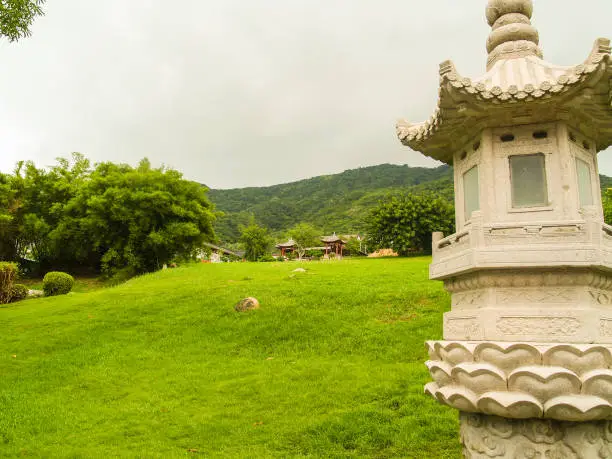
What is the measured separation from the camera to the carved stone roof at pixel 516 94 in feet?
14.4

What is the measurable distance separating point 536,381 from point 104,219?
31.4 meters

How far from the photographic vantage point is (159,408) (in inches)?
390

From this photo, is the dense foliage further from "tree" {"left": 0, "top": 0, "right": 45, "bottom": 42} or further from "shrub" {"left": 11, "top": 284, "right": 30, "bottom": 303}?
"tree" {"left": 0, "top": 0, "right": 45, "bottom": 42}

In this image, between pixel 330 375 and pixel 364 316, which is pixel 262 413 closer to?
pixel 330 375

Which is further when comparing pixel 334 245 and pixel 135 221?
pixel 334 245

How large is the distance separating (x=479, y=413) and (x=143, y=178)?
31122 mm

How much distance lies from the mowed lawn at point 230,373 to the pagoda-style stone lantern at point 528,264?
3380mm

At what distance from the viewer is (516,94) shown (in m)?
4.47

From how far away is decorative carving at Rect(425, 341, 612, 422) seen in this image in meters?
3.94

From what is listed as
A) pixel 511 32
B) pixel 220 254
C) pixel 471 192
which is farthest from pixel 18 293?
pixel 220 254

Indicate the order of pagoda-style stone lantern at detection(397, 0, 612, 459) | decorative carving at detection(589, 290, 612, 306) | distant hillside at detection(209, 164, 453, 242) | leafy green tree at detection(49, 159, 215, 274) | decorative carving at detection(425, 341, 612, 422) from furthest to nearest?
distant hillside at detection(209, 164, 453, 242)
leafy green tree at detection(49, 159, 215, 274)
decorative carving at detection(589, 290, 612, 306)
pagoda-style stone lantern at detection(397, 0, 612, 459)
decorative carving at detection(425, 341, 612, 422)

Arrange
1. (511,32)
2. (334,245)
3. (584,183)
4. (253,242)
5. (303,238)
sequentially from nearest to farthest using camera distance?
(584,183) < (511,32) < (253,242) < (334,245) < (303,238)

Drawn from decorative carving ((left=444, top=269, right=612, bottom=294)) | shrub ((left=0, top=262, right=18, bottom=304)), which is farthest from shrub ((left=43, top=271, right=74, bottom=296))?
decorative carving ((left=444, top=269, right=612, bottom=294))

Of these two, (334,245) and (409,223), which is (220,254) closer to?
(334,245)
